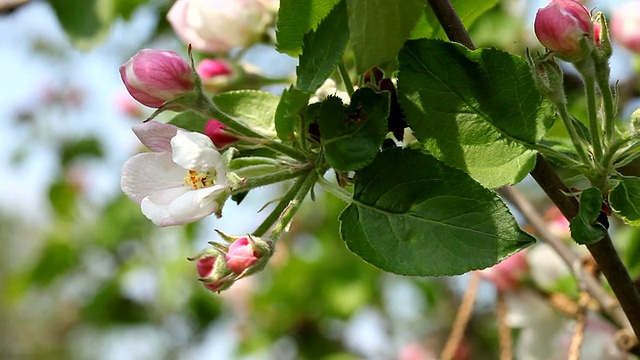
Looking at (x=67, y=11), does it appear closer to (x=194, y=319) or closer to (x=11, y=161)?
(x=194, y=319)

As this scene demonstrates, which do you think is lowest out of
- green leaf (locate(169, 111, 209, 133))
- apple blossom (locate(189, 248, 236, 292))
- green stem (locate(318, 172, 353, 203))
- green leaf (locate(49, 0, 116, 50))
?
green leaf (locate(49, 0, 116, 50))

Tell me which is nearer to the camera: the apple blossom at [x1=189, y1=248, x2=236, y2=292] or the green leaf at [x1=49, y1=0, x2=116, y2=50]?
the apple blossom at [x1=189, y1=248, x2=236, y2=292]

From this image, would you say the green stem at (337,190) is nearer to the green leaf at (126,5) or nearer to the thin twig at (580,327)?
the thin twig at (580,327)

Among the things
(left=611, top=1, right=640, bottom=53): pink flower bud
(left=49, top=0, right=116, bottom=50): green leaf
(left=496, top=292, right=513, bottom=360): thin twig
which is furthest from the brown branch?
(left=49, top=0, right=116, bottom=50): green leaf

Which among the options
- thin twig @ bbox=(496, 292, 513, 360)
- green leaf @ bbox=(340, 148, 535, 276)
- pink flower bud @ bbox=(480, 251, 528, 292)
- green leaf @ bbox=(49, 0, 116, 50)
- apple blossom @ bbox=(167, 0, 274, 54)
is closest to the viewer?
green leaf @ bbox=(340, 148, 535, 276)

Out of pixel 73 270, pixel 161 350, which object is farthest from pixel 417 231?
pixel 161 350

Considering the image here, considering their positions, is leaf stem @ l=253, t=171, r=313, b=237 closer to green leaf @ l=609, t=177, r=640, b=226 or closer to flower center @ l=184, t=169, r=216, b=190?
flower center @ l=184, t=169, r=216, b=190

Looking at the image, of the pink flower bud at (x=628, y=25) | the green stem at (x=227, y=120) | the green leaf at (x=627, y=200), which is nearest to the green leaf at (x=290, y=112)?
the green stem at (x=227, y=120)
